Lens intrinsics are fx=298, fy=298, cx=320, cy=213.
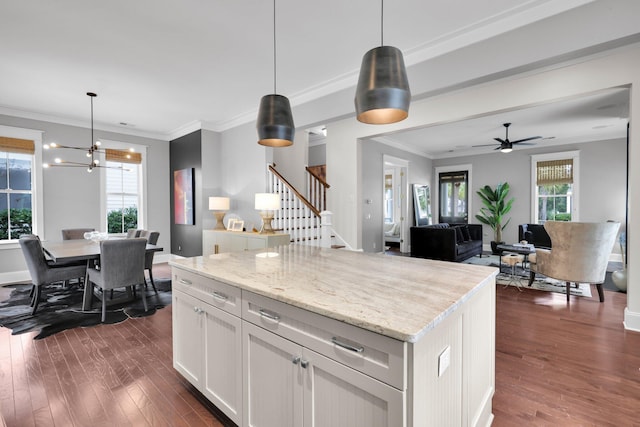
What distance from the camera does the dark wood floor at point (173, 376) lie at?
182cm

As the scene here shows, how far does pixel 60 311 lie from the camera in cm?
355

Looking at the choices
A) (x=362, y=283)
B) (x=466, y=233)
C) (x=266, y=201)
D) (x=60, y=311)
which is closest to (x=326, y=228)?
(x=266, y=201)

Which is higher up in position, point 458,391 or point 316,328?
point 316,328

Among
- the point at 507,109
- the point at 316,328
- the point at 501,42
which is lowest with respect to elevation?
the point at 316,328

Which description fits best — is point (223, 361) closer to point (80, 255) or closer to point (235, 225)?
point (80, 255)

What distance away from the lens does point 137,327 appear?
3150 millimetres

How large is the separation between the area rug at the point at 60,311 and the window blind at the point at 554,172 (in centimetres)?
877

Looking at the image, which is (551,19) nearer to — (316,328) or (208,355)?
(316,328)

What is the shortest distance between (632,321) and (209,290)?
392 centimetres

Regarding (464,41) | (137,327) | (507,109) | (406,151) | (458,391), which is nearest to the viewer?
(458,391)

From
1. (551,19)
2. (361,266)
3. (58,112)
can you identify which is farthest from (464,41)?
(58,112)

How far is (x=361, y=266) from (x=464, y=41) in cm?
247

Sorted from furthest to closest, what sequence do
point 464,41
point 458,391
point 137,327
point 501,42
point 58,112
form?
1. point 58,112
2. point 137,327
3. point 464,41
4. point 501,42
5. point 458,391

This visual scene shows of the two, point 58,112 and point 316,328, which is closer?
point 316,328
